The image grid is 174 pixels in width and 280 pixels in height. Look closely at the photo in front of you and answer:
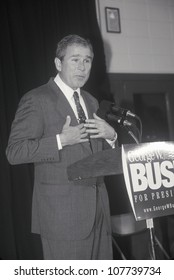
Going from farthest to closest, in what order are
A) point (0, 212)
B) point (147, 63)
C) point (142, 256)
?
point (147, 63)
point (142, 256)
point (0, 212)

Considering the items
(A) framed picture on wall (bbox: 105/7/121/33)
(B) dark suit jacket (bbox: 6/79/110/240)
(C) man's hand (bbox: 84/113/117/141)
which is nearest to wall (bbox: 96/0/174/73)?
(A) framed picture on wall (bbox: 105/7/121/33)

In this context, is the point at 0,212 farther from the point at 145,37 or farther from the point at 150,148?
the point at 145,37

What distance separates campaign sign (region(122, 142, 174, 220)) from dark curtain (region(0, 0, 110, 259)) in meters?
1.67

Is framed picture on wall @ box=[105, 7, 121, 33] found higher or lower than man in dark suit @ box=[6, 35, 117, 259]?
higher

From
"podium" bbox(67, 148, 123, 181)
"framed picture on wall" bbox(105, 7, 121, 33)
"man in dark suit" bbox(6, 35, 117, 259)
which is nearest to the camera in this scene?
"podium" bbox(67, 148, 123, 181)

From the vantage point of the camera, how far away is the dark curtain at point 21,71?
2.47 m

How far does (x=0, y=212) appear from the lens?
2.42 m

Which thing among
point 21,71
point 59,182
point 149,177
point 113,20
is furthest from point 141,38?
point 149,177

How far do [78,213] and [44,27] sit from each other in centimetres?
182

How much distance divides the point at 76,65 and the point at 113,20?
1854 millimetres

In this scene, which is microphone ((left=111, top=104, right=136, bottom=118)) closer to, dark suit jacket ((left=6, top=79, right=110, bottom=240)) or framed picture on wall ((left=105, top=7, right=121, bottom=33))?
dark suit jacket ((left=6, top=79, right=110, bottom=240))

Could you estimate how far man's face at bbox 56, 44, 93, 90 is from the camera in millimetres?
1687

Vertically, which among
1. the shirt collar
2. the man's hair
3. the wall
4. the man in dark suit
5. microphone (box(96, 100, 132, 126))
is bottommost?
the man in dark suit

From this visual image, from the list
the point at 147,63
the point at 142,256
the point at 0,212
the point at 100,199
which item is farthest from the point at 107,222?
the point at 147,63
